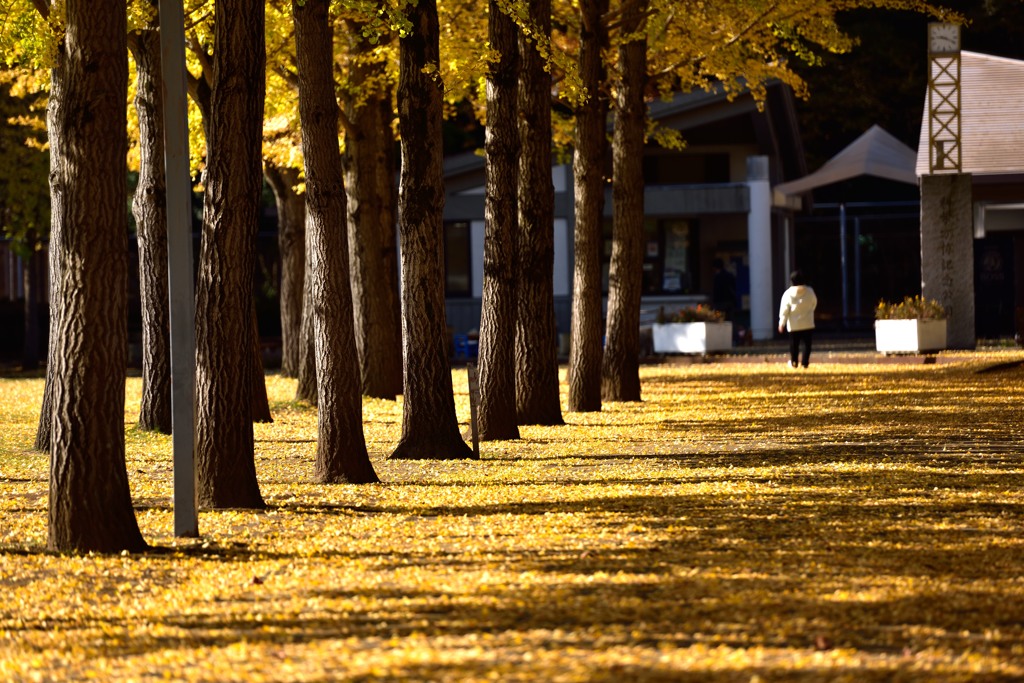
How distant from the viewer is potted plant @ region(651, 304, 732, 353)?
1470 inches

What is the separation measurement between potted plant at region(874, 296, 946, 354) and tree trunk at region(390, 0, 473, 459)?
18.7 m

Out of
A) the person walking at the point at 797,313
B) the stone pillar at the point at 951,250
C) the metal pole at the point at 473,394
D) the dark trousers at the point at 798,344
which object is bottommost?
the metal pole at the point at 473,394

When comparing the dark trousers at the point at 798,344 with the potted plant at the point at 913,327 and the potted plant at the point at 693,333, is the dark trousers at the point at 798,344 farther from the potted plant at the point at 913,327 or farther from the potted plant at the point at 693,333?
the potted plant at the point at 693,333

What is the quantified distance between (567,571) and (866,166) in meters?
31.6

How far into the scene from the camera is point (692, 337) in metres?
37.6

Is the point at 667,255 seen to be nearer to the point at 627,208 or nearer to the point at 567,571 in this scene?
the point at 627,208

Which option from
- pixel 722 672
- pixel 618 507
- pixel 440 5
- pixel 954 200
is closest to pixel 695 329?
pixel 954 200

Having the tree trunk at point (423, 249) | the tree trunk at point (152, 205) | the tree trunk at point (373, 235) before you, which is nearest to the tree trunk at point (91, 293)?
the tree trunk at point (423, 249)

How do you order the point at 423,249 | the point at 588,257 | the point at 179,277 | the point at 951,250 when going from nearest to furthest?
the point at 179,277
the point at 423,249
the point at 588,257
the point at 951,250

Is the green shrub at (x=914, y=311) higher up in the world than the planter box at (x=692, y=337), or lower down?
higher up

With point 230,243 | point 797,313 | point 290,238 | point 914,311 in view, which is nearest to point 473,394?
point 230,243

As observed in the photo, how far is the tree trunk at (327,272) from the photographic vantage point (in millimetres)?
14648

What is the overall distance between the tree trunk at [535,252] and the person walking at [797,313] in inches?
405

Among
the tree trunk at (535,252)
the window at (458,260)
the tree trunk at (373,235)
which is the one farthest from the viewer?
the window at (458,260)
